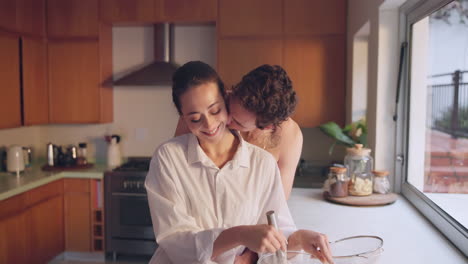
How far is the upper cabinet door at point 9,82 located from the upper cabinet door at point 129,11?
2.50 feet

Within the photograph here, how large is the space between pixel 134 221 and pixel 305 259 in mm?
2824

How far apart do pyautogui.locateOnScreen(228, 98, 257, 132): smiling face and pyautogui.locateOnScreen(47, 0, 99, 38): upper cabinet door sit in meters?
2.97

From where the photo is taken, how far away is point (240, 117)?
1.23 metres

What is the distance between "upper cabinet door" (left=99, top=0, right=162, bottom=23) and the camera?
12.3 feet

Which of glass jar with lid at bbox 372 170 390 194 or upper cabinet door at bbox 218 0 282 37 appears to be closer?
glass jar with lid at bbox 372 170 390 194

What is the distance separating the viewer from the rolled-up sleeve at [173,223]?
3.66ft

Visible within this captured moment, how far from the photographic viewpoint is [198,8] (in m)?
3.70

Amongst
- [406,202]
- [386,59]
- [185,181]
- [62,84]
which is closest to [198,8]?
[62,84]

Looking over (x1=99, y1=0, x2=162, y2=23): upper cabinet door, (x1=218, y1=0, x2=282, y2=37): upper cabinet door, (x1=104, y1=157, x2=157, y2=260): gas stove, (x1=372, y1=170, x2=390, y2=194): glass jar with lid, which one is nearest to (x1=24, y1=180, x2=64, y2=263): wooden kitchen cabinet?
(x1=104, y1=157, x2=157, y2=260): gas stove

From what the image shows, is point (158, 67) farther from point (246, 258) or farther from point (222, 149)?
point (246, 258)

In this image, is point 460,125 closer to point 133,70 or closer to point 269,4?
point 269,4

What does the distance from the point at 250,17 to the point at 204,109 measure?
265 cm

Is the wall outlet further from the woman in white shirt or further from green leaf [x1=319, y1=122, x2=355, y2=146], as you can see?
the woman in white shirt

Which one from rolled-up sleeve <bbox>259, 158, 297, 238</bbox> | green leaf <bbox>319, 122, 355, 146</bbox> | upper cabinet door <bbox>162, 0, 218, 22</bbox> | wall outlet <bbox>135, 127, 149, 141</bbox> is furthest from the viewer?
wall outlet <bbox>135, 127, 149, 141</bbox>
